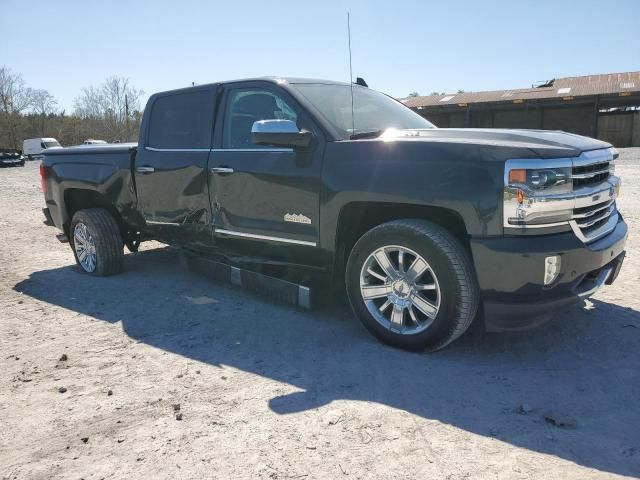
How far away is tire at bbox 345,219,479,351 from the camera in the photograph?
10.6 ft

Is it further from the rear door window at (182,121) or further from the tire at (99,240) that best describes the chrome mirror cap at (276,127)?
the tire at (99,240)

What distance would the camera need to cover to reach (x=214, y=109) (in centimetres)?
463

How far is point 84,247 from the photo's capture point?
5.95m

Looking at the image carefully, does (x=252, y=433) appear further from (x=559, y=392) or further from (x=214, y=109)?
(x=214, y=109)

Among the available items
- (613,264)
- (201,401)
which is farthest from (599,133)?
(201,401)

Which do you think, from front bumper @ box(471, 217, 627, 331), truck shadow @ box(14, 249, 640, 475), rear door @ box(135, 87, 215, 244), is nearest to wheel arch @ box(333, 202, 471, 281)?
front bumper @ box(471, 217, 627, 331)

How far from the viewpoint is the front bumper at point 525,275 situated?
9.87 feet

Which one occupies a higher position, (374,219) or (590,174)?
(590,174)

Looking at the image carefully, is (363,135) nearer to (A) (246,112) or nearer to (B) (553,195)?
(A) (246,112)

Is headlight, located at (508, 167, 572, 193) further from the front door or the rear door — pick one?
the rear door

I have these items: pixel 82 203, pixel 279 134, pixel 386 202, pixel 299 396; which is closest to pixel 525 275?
pixel 386 202

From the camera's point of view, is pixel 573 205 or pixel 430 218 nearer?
pixel 573 205

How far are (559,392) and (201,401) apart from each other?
200 centimetres

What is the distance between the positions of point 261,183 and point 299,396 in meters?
1.76
